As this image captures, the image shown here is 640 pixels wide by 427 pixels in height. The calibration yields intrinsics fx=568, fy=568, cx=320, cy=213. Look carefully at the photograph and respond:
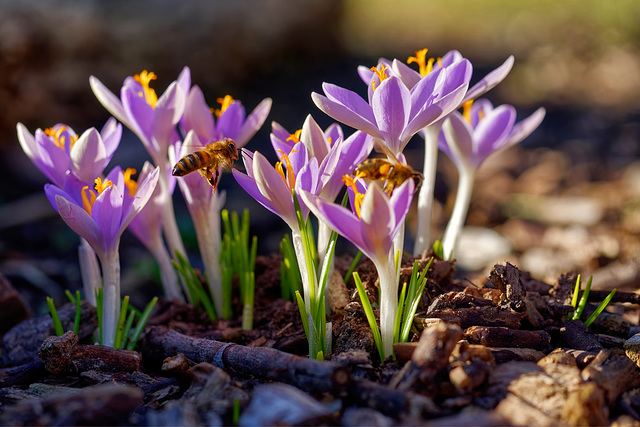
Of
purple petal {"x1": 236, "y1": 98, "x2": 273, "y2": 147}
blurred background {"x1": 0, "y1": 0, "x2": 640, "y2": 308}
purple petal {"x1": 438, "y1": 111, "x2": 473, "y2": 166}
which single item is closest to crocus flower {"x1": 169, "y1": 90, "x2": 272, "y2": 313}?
purple petal {"x1": 236, "y1": 98, "x2": 273, "y2": 147}

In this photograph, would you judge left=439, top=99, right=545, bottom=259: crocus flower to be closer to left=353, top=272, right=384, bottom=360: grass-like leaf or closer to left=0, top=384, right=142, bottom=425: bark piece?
left=353, top=272, right=384, bottom=360: grass-like leaf

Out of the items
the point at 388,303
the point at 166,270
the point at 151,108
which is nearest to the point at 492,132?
the point at 388,303

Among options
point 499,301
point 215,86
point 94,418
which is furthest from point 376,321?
point 215,86

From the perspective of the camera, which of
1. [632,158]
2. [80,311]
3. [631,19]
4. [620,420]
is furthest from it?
[631,19]

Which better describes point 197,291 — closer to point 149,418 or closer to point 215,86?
point 149,418

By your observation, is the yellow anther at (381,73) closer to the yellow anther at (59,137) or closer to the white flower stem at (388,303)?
the white flower stem at (388,303)
